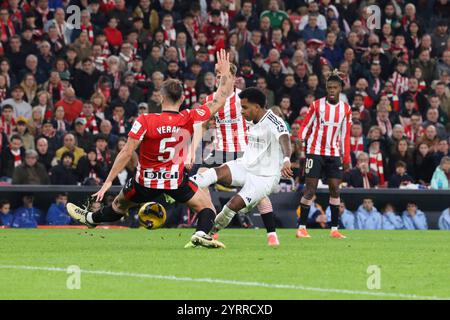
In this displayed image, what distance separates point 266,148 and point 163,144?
155cm

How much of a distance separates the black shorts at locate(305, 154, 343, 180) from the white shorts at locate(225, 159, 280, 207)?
3.29 metres

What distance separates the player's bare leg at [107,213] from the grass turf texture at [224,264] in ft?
1.19

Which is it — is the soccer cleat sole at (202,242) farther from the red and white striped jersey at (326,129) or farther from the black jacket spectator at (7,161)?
the black jacket spectator at (7,161)

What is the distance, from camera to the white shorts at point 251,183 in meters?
14.4

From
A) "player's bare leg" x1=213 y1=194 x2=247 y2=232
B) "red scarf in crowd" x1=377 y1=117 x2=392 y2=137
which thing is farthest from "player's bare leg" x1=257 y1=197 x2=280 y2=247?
"red scarf in crowd" x1=377 y1=117 x2=392 y2=137

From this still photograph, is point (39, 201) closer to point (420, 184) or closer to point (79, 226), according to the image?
point (79, 226)

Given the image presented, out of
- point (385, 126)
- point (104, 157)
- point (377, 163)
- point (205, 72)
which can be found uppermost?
point (205, 72)

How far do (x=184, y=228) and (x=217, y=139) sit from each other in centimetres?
415

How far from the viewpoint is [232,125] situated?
56.0ft

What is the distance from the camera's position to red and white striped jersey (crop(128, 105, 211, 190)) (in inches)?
542

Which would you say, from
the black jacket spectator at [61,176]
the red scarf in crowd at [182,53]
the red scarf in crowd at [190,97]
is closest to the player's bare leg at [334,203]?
the black jacket spectator at [61,176]

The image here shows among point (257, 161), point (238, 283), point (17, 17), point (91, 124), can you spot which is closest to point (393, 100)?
point (91, 124)

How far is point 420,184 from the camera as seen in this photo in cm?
2327

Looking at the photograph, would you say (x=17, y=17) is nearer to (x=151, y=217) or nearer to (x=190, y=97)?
→ (x=190, y=97)
